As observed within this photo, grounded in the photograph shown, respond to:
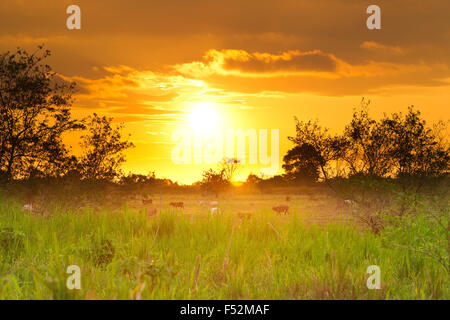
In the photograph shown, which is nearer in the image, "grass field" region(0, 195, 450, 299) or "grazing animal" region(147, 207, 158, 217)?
"grass field" region(0, 195, 450, 299)

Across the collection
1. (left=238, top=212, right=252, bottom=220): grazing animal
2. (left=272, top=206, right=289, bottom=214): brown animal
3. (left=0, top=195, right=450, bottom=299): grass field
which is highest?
(left=272, top=206, right=289, bottom=214): brown animal

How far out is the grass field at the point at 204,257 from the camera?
5.35 meters

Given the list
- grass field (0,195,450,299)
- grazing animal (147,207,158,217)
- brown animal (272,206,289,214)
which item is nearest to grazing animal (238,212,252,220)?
grass field (0,195,450,299)

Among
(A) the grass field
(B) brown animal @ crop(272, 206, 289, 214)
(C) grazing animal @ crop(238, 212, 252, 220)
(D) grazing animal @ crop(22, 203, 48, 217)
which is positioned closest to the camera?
(A) the grass field

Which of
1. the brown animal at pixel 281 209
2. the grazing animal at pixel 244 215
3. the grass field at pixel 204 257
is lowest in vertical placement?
the grass field at pixel 204 257

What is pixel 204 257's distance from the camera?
24.2ft

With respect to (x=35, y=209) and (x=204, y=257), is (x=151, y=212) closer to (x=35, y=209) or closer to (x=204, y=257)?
(x=35, y=209)

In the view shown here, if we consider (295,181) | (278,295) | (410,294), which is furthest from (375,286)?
(295,181)

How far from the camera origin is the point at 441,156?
41.9ft

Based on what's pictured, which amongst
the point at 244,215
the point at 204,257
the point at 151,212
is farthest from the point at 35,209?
the point at 204,257

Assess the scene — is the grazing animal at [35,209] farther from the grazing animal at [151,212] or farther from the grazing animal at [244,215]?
the grazing animal at [244,215]

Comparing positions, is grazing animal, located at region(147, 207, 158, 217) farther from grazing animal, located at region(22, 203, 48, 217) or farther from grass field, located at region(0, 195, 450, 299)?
grazing animal, located at region(22, 203, 48, 217)

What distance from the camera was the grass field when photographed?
5.35 meters

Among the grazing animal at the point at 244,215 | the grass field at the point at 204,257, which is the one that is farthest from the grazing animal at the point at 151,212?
the grazing animal at the point at 244,215
